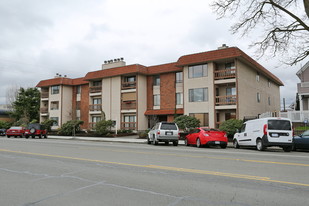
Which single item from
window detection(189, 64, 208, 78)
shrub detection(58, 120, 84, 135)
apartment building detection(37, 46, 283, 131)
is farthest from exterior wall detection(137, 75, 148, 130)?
shrub detection(58, 120, 84, 135)

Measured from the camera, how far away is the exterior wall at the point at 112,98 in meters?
38.1

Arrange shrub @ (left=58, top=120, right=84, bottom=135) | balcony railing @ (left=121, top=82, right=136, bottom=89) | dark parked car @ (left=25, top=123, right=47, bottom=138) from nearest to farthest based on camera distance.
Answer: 1. dark parked car @ (left=25, top=123, right=47, bottom=138)
2. balcony railing @ (left=121, top=82, right=136, bottom=89)
3. shrub @ (left=58, top=120, right=84, bottom=135)

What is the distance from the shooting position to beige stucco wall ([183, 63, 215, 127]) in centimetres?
2942

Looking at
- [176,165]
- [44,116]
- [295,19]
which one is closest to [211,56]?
[295,19]

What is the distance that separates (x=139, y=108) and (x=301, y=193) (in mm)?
30880

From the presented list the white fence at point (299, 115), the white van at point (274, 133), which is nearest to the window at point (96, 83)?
the white fence at point (299, 115)

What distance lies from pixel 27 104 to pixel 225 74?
4295 centimetres

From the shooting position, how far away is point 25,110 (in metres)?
55.4

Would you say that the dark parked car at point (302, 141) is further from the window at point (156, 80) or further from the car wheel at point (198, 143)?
the window at point (156, 80)

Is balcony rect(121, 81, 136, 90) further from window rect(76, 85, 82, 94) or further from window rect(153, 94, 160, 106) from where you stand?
window rect(76, 85, 82, 94)

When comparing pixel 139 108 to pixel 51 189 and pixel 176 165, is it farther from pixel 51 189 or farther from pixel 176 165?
pixel 51 189

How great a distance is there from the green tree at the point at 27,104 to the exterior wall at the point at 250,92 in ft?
141

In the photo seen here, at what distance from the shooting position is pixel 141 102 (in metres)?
36.5

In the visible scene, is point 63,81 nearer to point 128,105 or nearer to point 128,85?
point 128,85
